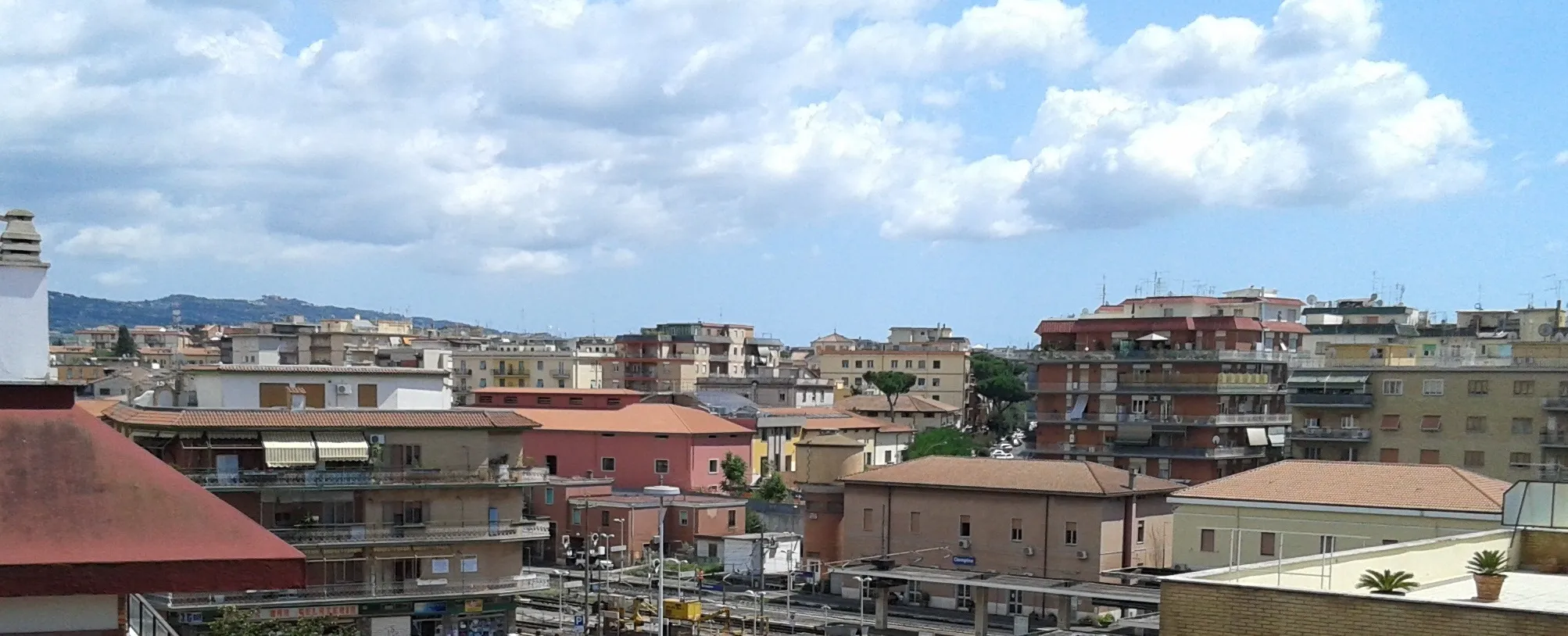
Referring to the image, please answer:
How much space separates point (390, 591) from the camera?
162ft

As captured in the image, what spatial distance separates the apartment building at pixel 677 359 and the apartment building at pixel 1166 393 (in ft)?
160

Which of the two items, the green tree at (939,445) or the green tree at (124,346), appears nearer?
the green tree at (939,445)

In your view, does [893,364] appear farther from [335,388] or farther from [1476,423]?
[335,388]

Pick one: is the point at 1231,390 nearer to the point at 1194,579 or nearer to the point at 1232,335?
the point at 1232,335

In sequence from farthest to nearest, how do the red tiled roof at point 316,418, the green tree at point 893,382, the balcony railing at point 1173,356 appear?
the green tree at point 893,382 < the balcony railing at point 1173,356 < the red tiled roof at point 316,418

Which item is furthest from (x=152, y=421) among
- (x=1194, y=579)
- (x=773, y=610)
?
(x=1194, y=579)

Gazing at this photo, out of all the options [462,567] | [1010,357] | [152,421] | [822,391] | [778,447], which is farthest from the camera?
[1010,357]

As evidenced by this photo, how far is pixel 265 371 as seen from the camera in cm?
5166

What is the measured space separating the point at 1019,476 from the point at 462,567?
20.5 m

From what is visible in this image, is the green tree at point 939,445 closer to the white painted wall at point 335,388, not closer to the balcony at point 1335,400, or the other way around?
the balcony at point 1335,400

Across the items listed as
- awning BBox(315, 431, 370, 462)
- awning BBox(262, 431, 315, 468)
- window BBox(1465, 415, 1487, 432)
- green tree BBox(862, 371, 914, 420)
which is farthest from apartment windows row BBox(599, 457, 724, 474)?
green tree BBox(862, 371, 914, 420)

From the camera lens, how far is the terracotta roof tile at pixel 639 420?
80.8 meters

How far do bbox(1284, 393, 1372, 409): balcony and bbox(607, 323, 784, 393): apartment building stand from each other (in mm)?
58731

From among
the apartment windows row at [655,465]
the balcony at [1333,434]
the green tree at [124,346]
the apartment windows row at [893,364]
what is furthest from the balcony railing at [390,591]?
the green tree at [124,346]
